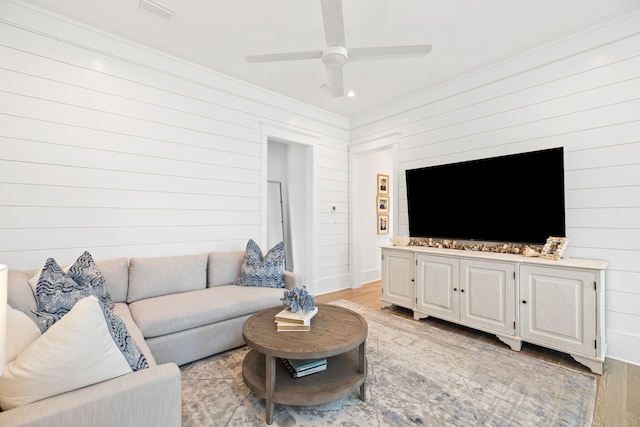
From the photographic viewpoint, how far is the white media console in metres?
2.31

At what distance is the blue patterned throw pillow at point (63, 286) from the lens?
1.80 m

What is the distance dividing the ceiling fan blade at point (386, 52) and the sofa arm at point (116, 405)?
7.72ft

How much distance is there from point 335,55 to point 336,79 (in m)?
0.39

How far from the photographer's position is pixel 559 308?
2.44m

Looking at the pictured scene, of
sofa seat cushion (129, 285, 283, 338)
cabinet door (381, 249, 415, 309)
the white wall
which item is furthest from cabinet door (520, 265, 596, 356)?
the white wall

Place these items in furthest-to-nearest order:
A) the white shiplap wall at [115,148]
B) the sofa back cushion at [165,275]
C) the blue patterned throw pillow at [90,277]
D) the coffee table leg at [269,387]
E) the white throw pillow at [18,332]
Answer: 1. the sofa back cushion at [165,275]
2. the white shiplap wall at [115,148]
3. the blue patterned throw pillow at [90,277]
4. the coffee table leg at [269,387]
5. the white throw pillow at [18,332]

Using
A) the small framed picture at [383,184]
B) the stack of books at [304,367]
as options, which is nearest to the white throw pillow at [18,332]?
the stack of books at [304,367]

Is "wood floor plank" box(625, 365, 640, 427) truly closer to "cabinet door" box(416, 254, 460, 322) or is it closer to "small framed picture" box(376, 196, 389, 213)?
"cabinet door" box(416, 254, 460, 322)

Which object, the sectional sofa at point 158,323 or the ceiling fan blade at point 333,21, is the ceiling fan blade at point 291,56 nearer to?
the ceiling fan blade at point 333,21

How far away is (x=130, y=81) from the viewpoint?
9.64 feet

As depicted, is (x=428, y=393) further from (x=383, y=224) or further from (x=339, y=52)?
(x=383, y=224)

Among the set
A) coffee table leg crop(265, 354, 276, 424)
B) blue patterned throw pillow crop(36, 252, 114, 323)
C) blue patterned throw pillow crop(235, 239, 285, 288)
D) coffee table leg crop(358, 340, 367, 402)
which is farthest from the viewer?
blue patterned throw pillow crop(235, 239, 285, 288)

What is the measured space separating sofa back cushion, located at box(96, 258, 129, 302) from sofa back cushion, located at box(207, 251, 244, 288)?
0.76 metres

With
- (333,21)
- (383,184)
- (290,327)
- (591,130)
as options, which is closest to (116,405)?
(290,327)
